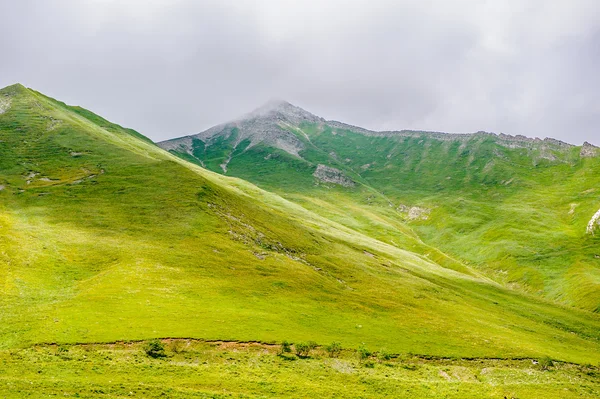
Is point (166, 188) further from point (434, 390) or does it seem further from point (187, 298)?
point (434, 390)

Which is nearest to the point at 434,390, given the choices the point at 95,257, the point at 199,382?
the point at 199,382

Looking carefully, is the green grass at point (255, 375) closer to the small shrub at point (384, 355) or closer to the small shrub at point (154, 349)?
the small shrub at point (384, 355)

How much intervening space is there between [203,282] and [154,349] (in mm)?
25818

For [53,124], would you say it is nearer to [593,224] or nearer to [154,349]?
[154,349]

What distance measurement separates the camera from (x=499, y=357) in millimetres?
65062

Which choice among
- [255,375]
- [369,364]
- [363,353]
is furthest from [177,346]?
[369,364]

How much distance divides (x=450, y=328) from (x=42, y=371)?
6554cm

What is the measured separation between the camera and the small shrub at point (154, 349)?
46.6 m

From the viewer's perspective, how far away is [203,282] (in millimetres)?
72750

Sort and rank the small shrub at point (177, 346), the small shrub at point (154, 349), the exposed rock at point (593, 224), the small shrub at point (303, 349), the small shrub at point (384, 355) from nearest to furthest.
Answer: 1. the small shrub at point (154, 349)
2. the small shrub at point (177, 346)
3. the small shrub at point (303, 349)
4. the small shrub at point (384, 355)
5. the exposed rock at point (593, 224)

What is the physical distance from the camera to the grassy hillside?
2222 inches

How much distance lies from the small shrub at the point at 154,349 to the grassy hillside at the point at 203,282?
3461 millimetres

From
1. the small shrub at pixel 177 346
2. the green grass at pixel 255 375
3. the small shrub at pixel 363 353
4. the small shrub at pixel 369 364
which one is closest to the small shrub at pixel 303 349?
the green grass at pixel 255 375

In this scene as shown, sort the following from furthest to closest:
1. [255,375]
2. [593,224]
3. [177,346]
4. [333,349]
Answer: [593,224] → [333,349] → [177,346] → [255,375]
